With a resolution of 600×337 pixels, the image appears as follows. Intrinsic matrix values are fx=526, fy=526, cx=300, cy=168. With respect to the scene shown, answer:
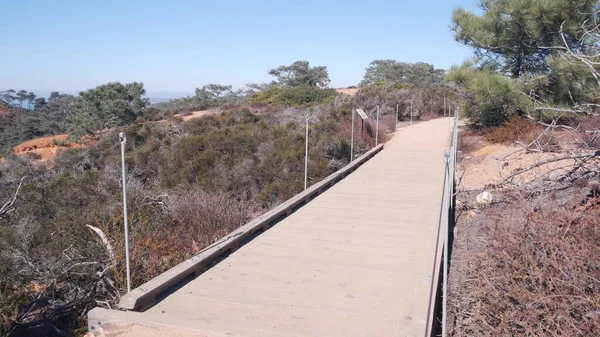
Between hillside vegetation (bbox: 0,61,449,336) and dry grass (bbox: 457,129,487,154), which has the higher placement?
dry grass (bbox: 457,129,487,154)

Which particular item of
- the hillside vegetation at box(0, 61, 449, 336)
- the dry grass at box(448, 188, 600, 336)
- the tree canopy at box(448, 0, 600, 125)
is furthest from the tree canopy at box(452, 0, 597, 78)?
the dry grass at box(448, 188, 600, 336)

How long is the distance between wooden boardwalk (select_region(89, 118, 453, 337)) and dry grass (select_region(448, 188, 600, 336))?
44 centimetres

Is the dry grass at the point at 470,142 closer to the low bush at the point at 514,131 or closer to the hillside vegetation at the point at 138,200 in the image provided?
the low bush at the point at 514,131

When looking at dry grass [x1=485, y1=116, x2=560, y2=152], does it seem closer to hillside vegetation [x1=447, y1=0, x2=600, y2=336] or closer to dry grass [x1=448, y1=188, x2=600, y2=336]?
hillside vegetation [x1=447, y1=0, x2=600, y2=336]

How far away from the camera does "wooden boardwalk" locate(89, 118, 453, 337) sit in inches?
177

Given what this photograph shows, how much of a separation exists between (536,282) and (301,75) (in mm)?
59152

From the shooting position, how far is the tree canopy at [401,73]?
236 feet

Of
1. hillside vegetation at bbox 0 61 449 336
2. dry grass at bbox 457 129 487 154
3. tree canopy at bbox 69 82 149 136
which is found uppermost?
tree canopy at bbox 69 82 149 136

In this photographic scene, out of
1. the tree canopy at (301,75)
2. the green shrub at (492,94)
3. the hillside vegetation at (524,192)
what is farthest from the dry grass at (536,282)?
the tree canopy at (301,75)

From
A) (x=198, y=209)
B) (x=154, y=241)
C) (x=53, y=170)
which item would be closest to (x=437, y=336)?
(x=154, y=241)

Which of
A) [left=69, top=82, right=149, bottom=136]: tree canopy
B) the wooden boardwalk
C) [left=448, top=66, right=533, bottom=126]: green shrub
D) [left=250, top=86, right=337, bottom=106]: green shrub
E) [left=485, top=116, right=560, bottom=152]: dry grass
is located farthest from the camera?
[left=250, top=86, right=337, bottom=106]: green shrub

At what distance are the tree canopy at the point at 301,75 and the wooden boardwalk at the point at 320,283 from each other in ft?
175

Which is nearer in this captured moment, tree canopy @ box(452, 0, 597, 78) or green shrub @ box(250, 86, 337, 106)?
tree canopy @ box(452, 0, 597, 78)

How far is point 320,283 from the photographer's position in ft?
18.1
